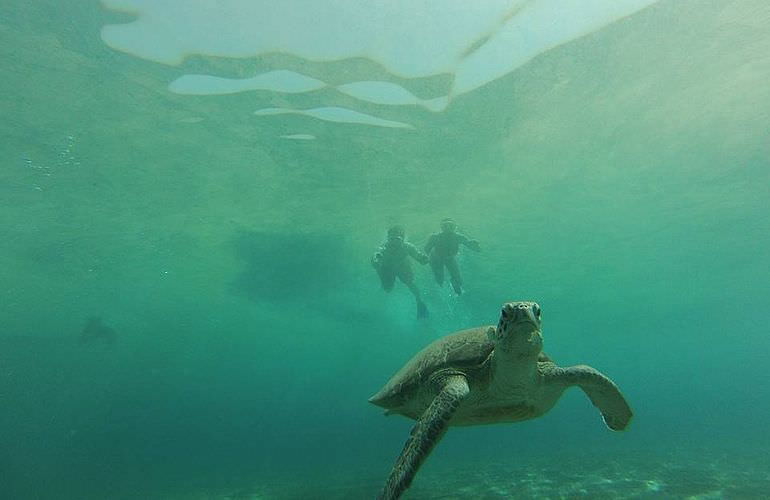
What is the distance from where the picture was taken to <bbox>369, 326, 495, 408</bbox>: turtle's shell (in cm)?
448

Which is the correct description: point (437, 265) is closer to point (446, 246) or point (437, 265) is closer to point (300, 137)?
point (446, 246)

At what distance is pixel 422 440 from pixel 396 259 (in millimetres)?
16796

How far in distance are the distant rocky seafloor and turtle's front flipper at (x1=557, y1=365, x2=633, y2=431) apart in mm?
5550

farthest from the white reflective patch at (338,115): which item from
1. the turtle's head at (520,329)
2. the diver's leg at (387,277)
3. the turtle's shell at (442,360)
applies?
the turtle's head at (520,329)

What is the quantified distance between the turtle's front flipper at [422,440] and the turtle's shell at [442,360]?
0.60 metres

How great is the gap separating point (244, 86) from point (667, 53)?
12.6m

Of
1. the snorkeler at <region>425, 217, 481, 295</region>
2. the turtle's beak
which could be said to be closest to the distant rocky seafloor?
the turtle's beak

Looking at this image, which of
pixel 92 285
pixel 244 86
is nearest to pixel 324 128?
pixel 244 86

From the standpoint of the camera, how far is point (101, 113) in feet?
39.9

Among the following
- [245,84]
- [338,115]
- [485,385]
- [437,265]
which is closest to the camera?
[485,385]

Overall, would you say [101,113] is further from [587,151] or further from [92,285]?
[92,285]

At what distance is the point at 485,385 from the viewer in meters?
4.43

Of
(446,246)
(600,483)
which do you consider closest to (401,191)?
(446,246)

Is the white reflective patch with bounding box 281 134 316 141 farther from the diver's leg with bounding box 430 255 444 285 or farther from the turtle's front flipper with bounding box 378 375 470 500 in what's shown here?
the turtle's front flipper with bounding box 378 375 470 500
